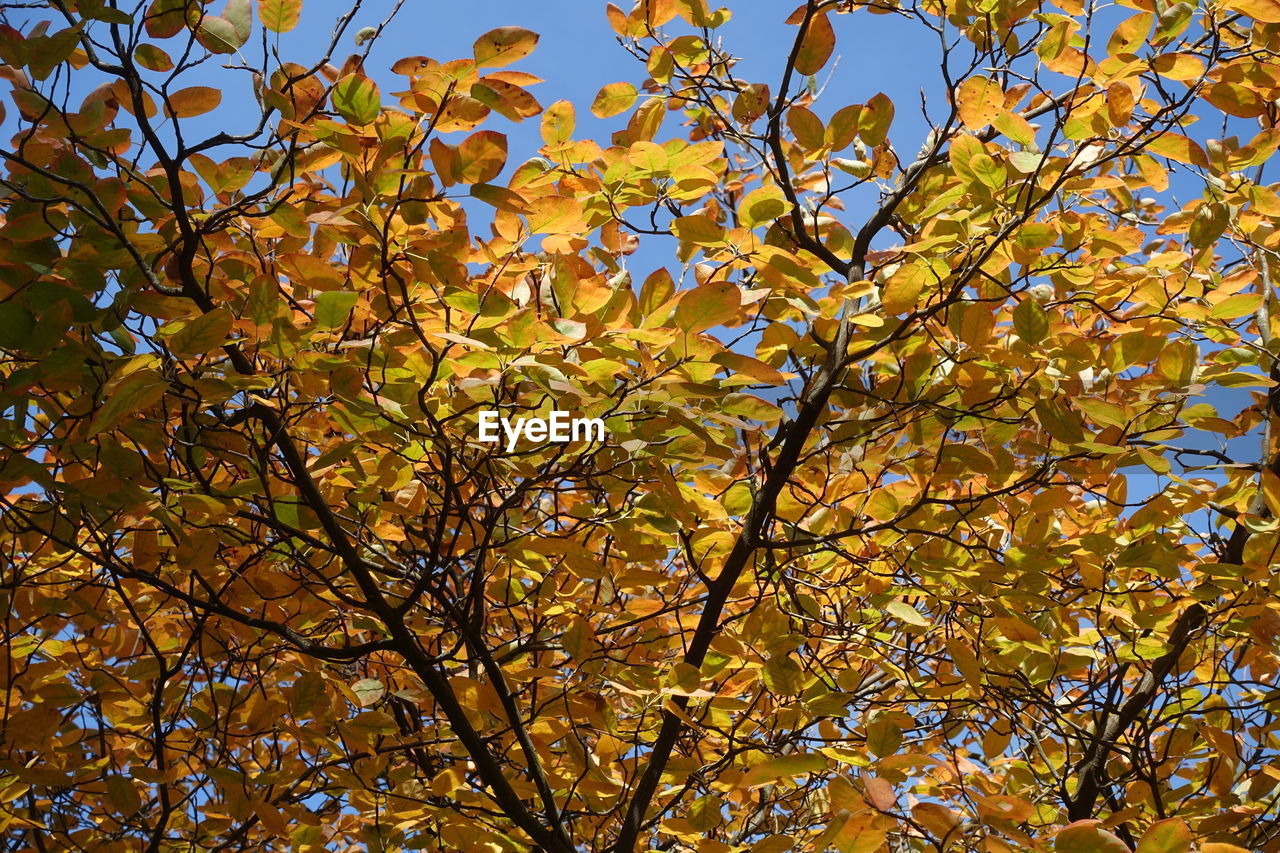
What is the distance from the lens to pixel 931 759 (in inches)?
52.7

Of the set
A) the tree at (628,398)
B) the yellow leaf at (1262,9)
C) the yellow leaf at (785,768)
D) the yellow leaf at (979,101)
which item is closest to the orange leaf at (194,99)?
the tree at (628,398)

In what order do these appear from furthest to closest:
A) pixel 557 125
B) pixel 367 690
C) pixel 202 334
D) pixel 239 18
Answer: pixel 367 690 → pixel 557 125 → pixel 239 18 → pixel 202 334

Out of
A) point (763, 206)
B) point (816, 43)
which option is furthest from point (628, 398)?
point (816, 43)

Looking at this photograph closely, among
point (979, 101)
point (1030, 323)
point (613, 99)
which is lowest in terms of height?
point (1030, 323)

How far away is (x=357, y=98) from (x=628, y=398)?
0.54 metres

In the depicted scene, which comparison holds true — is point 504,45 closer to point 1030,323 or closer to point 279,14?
point 279,14

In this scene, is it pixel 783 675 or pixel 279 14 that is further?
pixel 783 675

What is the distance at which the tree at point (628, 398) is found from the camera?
53.5 inches

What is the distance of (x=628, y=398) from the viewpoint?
144 cm

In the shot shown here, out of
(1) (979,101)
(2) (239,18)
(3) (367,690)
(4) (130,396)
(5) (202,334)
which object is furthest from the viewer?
(3) (367,690)

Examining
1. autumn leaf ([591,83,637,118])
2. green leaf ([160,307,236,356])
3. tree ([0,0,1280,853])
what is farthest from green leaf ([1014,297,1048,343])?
green leaf ([160,307,236,356])

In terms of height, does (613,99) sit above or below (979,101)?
above

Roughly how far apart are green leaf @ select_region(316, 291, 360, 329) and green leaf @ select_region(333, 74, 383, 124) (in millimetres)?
238

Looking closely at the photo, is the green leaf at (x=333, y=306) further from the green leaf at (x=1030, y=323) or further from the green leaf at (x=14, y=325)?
the green leaf at (x=1030, y=323)
